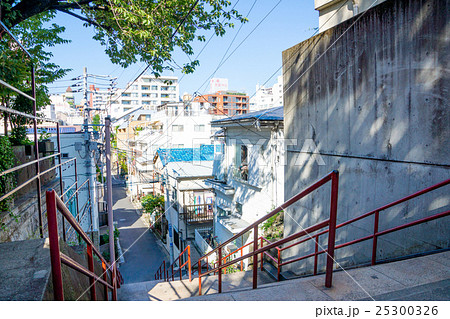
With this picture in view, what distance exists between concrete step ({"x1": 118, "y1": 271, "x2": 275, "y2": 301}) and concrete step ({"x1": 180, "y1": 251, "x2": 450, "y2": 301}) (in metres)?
3.18

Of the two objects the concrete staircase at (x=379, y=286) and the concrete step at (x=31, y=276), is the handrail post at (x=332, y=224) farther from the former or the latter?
the concrete step at (x=31, y=276)

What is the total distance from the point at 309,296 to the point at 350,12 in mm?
7893

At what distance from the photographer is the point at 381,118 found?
451cm

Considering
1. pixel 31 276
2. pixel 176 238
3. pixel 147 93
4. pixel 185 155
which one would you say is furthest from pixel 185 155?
pixel 147 93

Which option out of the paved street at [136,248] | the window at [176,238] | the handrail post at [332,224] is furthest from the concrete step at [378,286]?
the window at [176,238]

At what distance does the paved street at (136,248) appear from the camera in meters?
17.1

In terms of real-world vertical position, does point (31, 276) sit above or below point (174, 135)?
below

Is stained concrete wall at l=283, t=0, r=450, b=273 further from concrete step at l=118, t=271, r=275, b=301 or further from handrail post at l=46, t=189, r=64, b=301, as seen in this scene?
handrail post at l=46, t=189, r=64, b=301

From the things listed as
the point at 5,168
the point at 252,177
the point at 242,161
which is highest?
the point at 5,168

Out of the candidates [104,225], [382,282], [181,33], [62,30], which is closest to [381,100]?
[382,282]

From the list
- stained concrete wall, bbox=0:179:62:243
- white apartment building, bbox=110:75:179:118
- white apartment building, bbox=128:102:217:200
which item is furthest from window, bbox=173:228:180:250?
white apartment building, bbox=110:75:179:118

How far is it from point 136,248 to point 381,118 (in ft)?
66.9

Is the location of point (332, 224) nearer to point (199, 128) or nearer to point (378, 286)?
point (378, 286)

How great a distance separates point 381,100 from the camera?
451cm
